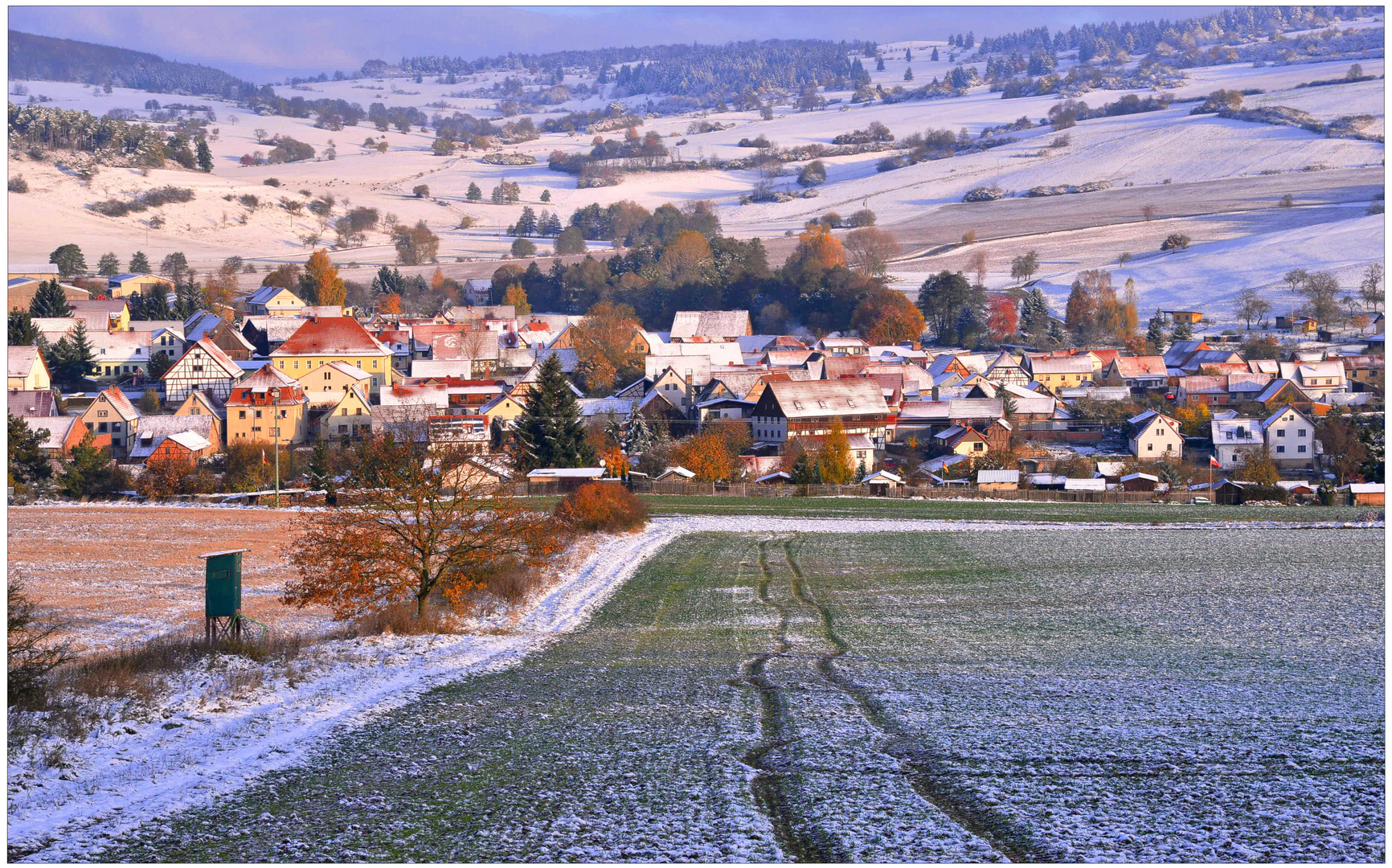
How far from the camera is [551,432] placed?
53.6m

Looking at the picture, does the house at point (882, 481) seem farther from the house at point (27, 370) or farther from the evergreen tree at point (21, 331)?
the evergreen tree at point (21, 331)

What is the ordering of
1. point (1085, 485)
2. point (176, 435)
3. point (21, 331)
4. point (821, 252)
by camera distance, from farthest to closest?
1. point (821, 252)
2. point (21, 331)
3. point (176, 435)
4. point (1085, 485)

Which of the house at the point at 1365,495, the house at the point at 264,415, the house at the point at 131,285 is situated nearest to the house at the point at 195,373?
the house at the point at 264,415

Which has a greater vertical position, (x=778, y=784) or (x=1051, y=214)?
(x=1051, y=214)

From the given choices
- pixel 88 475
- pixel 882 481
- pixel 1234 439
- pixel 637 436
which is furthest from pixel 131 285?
pixel 1234 439

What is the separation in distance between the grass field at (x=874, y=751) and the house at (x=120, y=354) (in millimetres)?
66707

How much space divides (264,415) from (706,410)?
78.6 feet

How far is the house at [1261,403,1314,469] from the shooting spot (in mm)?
59531

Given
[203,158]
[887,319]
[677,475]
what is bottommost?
[677,475]

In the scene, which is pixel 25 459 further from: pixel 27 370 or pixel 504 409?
pixel 504 409

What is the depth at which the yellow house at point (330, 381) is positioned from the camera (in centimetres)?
6794

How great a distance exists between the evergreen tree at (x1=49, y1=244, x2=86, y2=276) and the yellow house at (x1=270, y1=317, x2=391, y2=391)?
46543 mm

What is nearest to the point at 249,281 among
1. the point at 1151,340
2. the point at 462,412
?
the point at 462,412

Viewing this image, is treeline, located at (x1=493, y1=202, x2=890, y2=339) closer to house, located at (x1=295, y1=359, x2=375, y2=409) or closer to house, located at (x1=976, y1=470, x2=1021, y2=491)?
house, located at (x1=295, y1=359, x2=375, y2=409)
